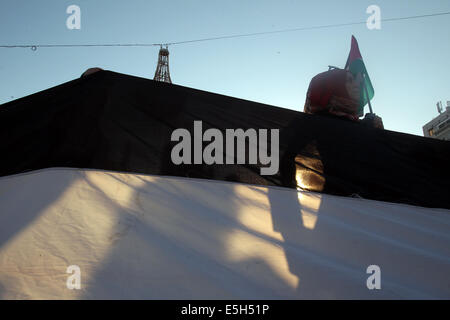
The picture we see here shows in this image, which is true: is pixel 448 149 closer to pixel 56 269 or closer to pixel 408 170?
pixel 408 170

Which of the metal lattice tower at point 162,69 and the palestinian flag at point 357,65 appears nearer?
the palestinian flag at point 357,65

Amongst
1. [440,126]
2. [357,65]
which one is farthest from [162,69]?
[440,126]

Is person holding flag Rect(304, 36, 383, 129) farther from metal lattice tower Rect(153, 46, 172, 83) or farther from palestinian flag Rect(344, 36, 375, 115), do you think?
metal lattice tower Rect(153, 46, 172, 83)

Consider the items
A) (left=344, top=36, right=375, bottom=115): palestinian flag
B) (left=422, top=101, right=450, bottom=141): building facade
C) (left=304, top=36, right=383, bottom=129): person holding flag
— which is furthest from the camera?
(left=422, top=101, right=450, bottom=141): building facade

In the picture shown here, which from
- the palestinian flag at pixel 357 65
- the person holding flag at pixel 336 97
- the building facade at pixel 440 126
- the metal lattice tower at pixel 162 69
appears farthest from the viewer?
the building facade at pixel 440 126

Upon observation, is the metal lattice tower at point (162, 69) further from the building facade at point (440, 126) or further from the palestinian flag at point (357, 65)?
the building facade at point (440, 126)

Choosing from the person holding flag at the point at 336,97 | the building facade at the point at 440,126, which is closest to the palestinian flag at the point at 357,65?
the person holding flag at the point at 336,97

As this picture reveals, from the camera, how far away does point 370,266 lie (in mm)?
759

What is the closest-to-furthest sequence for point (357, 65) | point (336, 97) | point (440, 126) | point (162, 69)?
point (336, 97) → point (357, 65) → point (162, 69) → point (440, 126)

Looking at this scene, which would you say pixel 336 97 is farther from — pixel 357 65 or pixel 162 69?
pixel 162 69

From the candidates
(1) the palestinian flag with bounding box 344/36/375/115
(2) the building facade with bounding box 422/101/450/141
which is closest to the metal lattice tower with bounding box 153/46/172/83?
(1) the palestinian flag with bounding box 344/36/375/115

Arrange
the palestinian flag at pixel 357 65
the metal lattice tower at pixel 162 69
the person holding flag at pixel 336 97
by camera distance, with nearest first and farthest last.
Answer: the person holding flag at pixel 336 97, the palestinian flag at pixel 357 65, the metal lattice tower at pixel 162 69

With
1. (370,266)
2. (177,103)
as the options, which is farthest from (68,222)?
(370,266)
